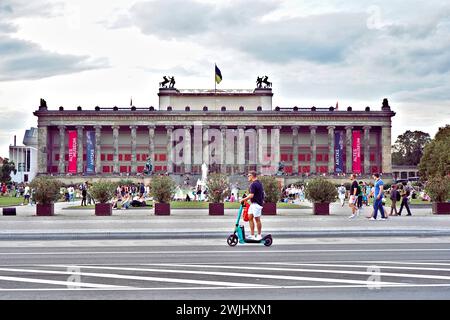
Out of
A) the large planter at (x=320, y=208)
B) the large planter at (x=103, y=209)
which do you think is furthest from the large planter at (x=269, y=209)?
the large planter at (x=103, y=209)

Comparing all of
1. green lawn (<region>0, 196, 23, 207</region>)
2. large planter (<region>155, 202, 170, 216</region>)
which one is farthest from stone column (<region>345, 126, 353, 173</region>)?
large planter (<region>155, 202, 170, 216</region>)

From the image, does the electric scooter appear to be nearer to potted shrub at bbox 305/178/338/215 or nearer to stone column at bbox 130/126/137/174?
potted shrub at bbox 305/178/338/215

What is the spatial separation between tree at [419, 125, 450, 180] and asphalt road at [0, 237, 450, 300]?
65276mm

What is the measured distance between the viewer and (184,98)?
139 meters

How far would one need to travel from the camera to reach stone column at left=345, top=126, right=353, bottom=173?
134 meters

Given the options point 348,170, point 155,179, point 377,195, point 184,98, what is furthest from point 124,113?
point 377,195

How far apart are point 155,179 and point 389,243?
20.6 meters

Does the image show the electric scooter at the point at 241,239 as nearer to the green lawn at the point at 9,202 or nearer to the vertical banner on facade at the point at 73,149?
the green lawn at the point at 9,202

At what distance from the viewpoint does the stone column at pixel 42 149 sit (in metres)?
133

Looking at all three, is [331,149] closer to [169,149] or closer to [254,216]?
[169,149]

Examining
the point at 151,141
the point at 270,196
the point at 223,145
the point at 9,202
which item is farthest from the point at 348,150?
the point at 270,196

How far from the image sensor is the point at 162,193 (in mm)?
38062

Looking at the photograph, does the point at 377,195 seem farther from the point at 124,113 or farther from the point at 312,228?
the point at 124,113

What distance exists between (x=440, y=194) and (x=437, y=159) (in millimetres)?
61080
